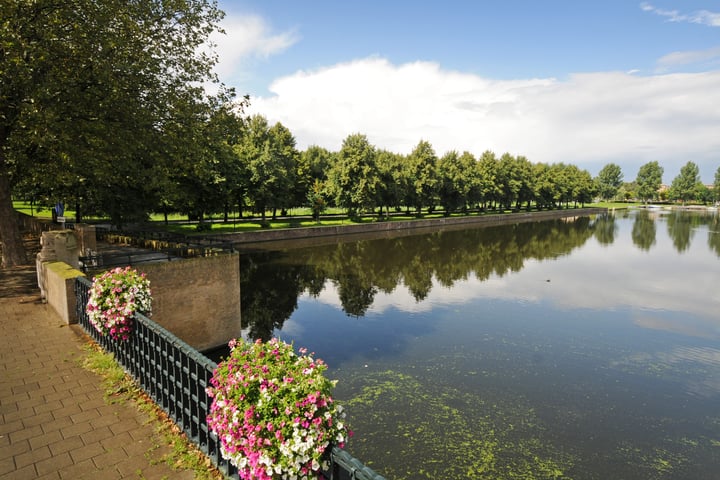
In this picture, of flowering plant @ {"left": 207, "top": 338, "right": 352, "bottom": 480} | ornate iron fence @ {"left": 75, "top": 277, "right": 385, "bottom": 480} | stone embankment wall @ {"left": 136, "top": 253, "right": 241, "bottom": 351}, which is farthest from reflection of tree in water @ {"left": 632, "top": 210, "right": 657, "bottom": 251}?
flowering plant @ {"left": 207, "top": 338, "right": 352, "bottom": 480}

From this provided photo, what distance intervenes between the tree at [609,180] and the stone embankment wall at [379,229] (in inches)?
3740

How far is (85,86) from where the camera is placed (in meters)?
15.7

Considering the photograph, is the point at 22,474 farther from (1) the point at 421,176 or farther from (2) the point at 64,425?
(1) the point at 421,176

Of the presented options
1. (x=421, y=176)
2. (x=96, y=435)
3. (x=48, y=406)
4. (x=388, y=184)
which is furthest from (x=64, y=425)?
(x=421, y=176)

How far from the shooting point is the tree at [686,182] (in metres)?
159

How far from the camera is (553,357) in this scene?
1681 centimetres

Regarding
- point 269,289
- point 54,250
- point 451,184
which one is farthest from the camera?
point 451,184

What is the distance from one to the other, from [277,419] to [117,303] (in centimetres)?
494

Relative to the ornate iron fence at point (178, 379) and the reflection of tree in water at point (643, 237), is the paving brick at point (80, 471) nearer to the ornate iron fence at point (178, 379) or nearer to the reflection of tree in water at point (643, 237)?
the ornate iron fence at point (178, 379)

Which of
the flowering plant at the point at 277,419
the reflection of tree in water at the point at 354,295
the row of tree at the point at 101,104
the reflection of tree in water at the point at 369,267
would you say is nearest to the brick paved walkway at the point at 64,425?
the flowering plant at the point at 277,419

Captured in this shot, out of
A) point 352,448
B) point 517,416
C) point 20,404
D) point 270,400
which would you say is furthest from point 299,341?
point 270,400

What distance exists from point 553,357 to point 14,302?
19.2 meters

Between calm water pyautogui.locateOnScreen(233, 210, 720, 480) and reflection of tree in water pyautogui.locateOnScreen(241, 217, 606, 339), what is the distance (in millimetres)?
196

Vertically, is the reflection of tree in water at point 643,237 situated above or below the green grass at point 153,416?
below
